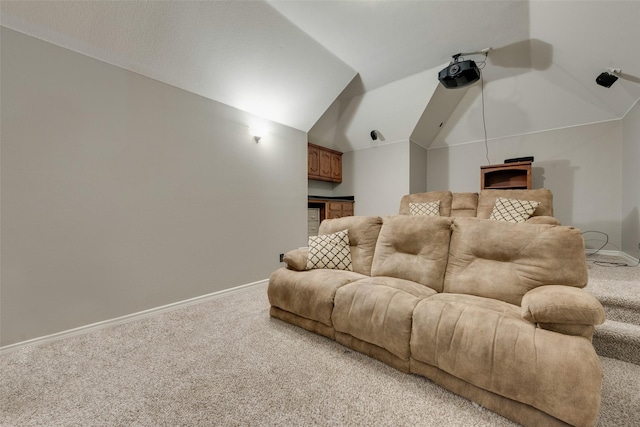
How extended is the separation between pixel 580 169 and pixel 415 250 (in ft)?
14.6

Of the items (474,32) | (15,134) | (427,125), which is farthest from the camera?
(427,125)

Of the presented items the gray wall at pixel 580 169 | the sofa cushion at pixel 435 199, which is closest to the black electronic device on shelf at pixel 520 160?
the gray wall at pixel 580 169

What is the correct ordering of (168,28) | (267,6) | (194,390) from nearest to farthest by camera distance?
(194,390) < (168,28) < (267,6)

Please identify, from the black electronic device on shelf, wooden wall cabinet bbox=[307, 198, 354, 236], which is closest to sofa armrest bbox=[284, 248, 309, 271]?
wooden wall cabinet bbox=[307, 198, 354, 236]

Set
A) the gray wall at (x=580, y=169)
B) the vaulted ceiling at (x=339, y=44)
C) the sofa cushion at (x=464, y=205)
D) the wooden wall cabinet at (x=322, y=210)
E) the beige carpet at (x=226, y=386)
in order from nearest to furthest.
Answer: the beige carpet at (x=226, y=386)
the vaulted ceiling at (x=339, y=44)
the sofa cushion at (x=464, y=205)
the gray wall at (x=580, y=169)
the wooden wall cabinet at (x=322, y=210)

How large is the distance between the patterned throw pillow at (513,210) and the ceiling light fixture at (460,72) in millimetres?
1680

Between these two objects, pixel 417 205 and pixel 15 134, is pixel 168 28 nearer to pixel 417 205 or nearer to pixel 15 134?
pixel 15 134

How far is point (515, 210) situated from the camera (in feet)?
10.1

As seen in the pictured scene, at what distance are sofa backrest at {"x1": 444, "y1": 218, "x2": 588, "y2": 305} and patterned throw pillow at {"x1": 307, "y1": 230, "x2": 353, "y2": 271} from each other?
0.89 meters

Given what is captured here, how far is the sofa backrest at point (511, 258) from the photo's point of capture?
1.48 meters

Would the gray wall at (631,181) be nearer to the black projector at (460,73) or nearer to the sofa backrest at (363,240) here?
the black projector at (460,73)

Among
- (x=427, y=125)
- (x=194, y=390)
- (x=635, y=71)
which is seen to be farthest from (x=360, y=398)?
(x=427, y=125)

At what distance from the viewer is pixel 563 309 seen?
1.15 m

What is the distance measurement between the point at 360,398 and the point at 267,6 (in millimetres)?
3241
